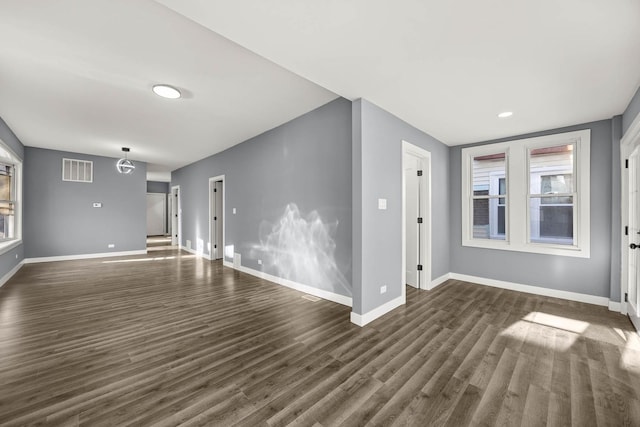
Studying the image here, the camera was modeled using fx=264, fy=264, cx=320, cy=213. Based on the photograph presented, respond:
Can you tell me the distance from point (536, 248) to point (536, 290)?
→ 0.65 meters

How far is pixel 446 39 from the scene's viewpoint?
77.7 inches

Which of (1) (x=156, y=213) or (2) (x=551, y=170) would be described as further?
(1) (x=156, y=213)

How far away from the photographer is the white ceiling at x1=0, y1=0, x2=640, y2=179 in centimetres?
175

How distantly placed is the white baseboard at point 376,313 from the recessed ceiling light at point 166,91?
3382 mm

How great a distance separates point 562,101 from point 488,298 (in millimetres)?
2675

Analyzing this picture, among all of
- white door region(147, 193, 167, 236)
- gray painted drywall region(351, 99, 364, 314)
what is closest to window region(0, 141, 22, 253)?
gray painted drywall region(351, 99, 364, 314)

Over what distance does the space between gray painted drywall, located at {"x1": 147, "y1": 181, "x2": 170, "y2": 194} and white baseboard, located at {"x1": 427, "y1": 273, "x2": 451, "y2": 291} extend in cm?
1311

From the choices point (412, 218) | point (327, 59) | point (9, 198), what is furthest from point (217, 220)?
point (327, 59)

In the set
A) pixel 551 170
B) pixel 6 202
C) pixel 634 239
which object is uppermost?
pixel 551 170

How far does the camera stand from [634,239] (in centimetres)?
299

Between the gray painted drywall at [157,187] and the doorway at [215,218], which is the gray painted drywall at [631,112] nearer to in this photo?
the doorway at [215,218]

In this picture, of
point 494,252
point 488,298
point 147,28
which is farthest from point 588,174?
point 147,28

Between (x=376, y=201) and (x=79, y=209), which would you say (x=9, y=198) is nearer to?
(x=79, y=209)

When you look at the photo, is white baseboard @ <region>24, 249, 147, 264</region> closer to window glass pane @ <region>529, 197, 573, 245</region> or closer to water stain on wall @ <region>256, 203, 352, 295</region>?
water stain on wall @ <region>256, 203, 352, 295</region>
